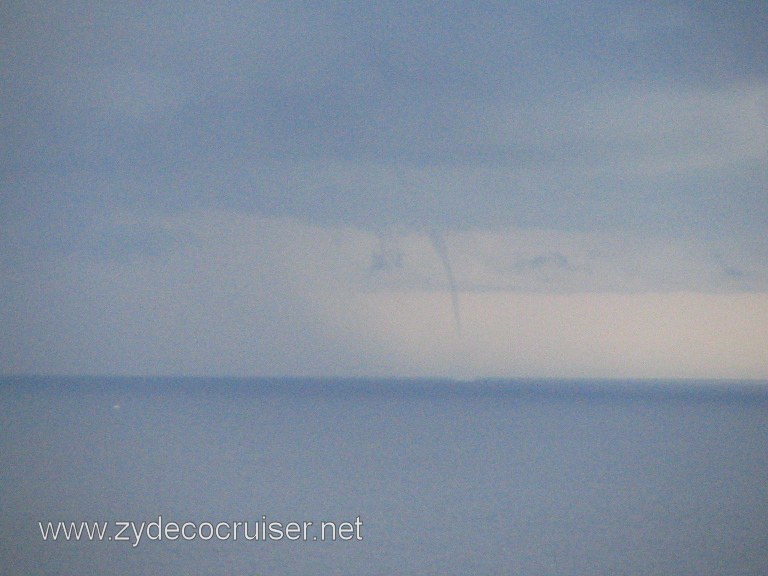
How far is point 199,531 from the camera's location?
5500 mm

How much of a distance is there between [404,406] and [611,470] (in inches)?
484

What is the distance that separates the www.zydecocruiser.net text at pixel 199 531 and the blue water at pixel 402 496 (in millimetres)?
66

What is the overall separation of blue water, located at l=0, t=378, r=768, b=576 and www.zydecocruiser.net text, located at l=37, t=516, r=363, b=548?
0.07 m

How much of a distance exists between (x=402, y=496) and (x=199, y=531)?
1.93m

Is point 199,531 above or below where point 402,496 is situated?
below

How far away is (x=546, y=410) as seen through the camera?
800 inches

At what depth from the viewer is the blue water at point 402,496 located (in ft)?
→ 16.6

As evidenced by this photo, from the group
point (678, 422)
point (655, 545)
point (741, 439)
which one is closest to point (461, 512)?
point (655, 545)

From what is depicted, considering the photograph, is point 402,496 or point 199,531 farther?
point 402,496

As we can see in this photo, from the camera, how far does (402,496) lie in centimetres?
705

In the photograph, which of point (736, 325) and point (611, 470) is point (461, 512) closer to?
point (611, 470)

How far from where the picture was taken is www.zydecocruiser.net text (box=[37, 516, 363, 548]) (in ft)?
16.6

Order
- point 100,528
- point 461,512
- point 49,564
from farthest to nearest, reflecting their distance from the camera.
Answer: point 461,512
point 100,528
point 49,564

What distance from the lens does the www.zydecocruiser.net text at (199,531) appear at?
5047 mm
